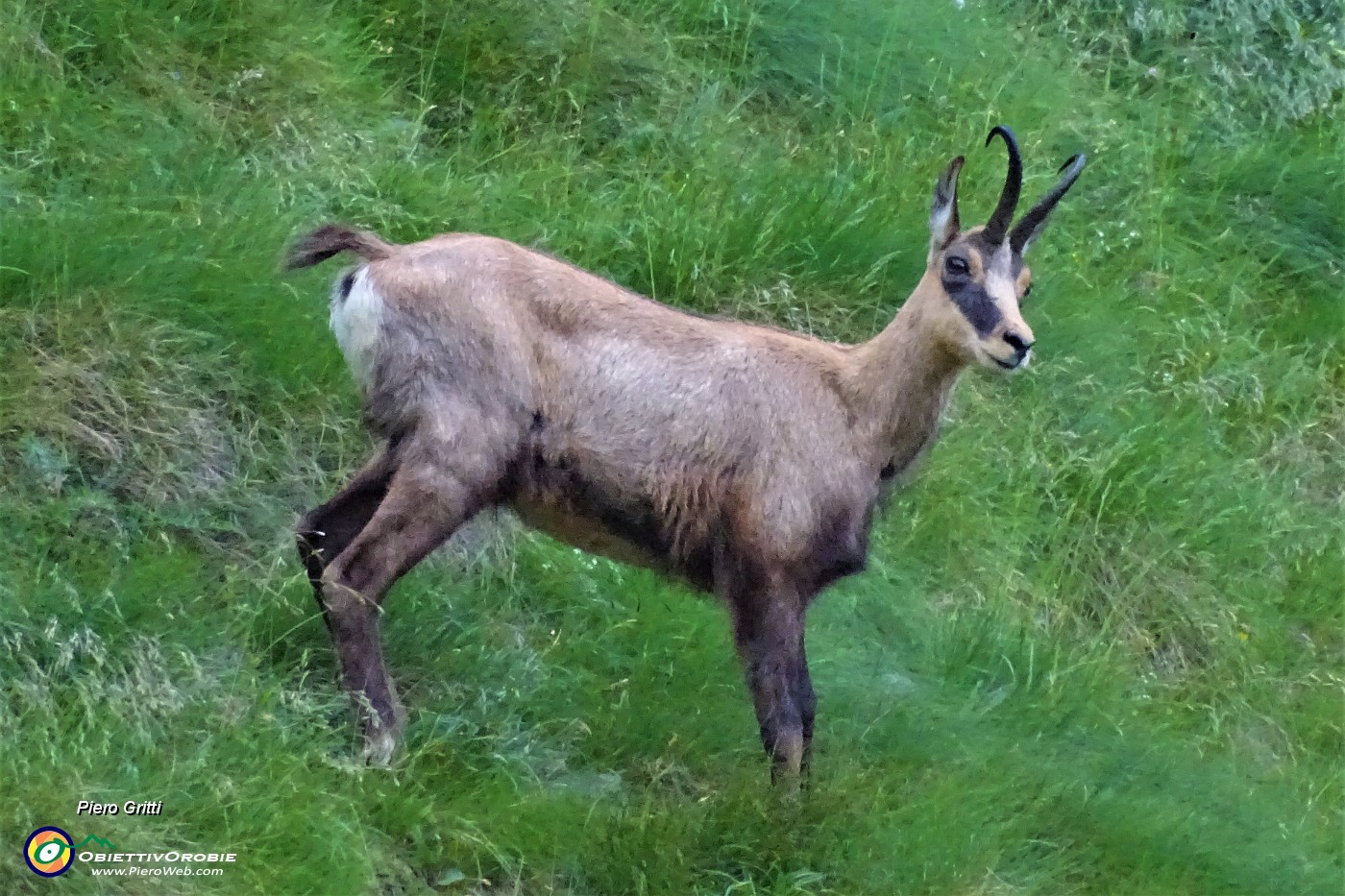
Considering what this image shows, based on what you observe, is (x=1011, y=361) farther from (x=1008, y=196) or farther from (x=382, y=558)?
(x=382, y=558)

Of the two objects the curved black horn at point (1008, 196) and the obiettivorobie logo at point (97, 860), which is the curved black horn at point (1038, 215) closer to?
the curved black horn at point (1008, 196)

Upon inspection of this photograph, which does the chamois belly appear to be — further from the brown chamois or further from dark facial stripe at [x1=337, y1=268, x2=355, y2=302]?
dark facial stripe at [x1=337, y1=268, x2=355, y2=302]

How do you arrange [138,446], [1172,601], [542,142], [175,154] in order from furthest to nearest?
[542,142] → [1172,601] → [175,154] → [138,446]

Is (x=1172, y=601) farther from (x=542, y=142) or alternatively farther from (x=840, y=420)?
(x=542, y=142)

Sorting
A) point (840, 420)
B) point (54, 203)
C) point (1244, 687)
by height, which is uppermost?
point (840, 420)

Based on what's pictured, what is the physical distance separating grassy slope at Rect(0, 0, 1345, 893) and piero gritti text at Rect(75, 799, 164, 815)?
34mm

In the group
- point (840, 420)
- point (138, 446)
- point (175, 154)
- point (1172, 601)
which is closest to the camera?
point (840, 420)

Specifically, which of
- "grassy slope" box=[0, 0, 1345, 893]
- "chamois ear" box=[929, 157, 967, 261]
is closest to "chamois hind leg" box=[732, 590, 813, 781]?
"grassy slope" box=[0, 0, 1345, 893]

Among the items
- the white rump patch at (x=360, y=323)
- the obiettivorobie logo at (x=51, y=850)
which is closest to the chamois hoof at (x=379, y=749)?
the obiettivorobie logo at (x=51, y=850)

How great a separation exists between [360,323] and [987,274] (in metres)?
1.82

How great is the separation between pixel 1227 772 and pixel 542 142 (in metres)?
3.92

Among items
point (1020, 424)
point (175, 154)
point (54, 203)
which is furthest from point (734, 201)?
point (54, 203)

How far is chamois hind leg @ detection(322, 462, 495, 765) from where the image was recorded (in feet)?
15.7

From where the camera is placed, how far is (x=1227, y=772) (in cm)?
613
